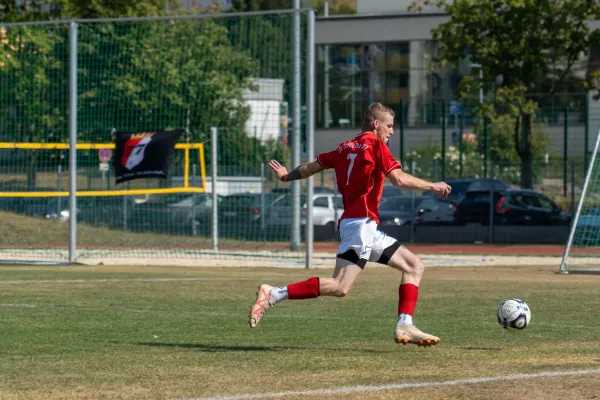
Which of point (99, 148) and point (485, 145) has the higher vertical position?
point (485, 145)

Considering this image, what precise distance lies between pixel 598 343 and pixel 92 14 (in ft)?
97.8

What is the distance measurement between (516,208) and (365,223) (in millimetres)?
24482

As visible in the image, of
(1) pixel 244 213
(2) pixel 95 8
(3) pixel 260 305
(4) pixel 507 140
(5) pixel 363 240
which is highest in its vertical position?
(2) pixel 95 8

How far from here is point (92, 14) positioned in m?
36.7

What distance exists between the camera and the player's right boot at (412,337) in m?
8.45

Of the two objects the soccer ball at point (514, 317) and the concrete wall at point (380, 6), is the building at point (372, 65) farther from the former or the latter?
the soccer ball at point (514, 317)

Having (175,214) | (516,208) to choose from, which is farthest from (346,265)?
(516,208)

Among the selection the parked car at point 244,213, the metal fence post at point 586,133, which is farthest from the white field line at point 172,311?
the metal fence post at point 586,133

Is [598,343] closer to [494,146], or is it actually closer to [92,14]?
[494,146]

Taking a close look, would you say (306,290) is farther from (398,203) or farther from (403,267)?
(398,203)

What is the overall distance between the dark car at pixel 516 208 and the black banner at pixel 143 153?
13217mm

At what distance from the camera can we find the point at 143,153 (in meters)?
21.8

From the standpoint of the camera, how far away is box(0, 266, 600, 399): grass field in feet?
22.8

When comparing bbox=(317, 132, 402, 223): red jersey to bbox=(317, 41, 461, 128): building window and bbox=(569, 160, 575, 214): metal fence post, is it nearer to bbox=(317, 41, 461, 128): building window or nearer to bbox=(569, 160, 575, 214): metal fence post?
bbox=(569, 160, 575, 214): metal fence post
